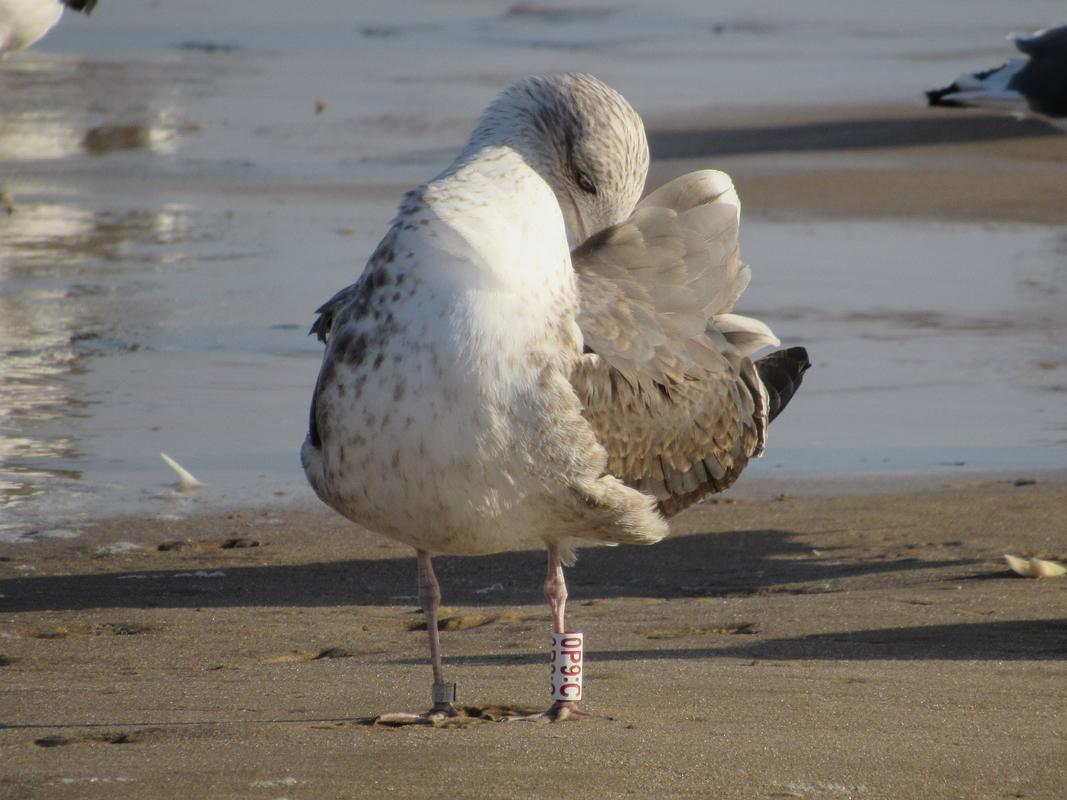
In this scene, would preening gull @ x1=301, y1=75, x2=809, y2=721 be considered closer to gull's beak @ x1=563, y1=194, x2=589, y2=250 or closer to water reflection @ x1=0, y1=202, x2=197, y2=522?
gull's beak @ x1=563, y1=194, x2=589, y2=250

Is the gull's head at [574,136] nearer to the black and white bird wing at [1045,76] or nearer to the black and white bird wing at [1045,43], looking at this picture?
the black and white bird wing at [1045,76]

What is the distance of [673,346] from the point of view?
559 cm

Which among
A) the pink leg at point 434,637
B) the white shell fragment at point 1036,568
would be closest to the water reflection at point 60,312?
the pink leg at point 434,637

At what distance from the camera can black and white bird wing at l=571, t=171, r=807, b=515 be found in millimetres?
5242

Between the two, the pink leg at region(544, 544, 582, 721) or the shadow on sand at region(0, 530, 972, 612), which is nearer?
the pink leg at region(544, 544, 582, 721)

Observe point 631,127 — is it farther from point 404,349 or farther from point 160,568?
point 160,568

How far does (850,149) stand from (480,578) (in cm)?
1489

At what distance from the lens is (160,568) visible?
7.66 m

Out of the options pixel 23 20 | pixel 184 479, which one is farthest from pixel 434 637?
pixel 23 20

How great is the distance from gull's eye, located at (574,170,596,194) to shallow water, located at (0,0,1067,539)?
379cm

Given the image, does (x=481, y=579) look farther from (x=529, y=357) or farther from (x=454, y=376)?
(x=454, y=376)

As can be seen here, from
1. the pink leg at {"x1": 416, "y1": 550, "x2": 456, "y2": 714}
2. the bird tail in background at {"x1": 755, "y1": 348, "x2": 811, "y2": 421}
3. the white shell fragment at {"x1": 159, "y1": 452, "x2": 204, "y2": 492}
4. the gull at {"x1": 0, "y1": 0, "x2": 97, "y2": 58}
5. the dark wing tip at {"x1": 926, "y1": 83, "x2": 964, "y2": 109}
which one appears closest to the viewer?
the pink leg at {"x1": 416, "y1": 550, "x2": 456, "y2": 714}

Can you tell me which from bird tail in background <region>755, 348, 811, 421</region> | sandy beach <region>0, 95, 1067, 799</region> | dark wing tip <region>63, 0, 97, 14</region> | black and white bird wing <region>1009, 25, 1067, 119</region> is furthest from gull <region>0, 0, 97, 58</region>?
black and white bird wing <region>1009, 25, 1067, 119</region>

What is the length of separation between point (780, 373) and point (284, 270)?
8.15 m
